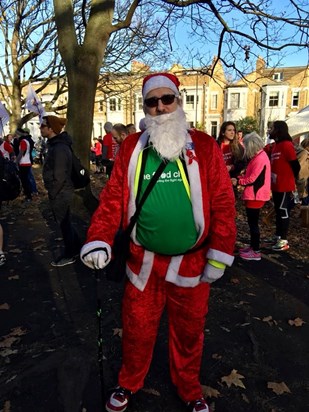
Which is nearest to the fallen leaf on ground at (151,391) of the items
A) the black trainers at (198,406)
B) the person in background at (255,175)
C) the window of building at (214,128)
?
the black trainers at (198,406)

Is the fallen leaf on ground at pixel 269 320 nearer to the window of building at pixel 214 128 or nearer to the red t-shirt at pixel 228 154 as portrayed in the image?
the red t-shirt at pixel 228 154

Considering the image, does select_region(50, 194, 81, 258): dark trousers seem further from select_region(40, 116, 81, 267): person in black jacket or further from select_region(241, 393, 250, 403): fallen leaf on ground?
select_region(241, 393, 250, 403): fallen leaf on ground

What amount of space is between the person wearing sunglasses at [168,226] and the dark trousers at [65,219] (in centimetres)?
267

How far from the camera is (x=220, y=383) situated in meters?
2.64

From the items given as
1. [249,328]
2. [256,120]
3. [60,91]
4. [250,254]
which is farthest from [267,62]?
[256,120]

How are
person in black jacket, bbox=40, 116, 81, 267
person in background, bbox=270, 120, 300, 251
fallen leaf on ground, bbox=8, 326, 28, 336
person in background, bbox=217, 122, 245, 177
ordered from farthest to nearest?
person in background, bbox=217, 122, 245, 177 → person in background, bbox=270, 120, 300, 251 → person in black jacket, bbox=40, 116, 81, 267 → fallen leaf on ground, bbox=8, 326, 28, 336

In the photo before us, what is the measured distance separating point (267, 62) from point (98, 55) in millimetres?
4746

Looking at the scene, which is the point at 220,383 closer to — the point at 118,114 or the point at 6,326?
the point at 6,326

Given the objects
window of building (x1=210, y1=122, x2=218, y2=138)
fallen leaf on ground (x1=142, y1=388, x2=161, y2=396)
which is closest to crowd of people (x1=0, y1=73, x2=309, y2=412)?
fallen leaf on ground (x1=142, y1=388, x2=161, y2=396)

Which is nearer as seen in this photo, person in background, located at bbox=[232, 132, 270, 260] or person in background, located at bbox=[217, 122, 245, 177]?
person in background, located at bbox=[232, 132, 270, 260]

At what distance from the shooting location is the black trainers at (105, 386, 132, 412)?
2293mm

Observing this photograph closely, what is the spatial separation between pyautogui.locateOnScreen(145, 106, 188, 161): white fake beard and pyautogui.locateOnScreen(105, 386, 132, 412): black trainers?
1.64 metres

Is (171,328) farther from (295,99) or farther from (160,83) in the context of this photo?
(295,99)

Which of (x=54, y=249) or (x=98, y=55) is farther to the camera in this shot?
(x=98, y=55)
